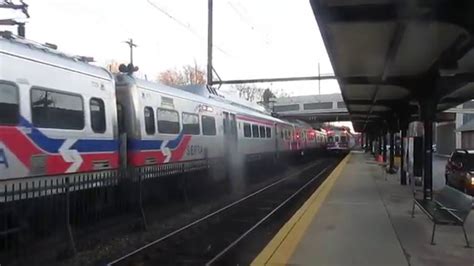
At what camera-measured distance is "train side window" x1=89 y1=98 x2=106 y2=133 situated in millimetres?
11073

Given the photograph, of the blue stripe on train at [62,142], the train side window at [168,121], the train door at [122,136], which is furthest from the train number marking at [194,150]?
the blue stripe on train at [62,142]

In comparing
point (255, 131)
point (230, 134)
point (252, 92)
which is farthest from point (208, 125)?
point (252, 92)

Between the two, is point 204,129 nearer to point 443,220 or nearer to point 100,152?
point 100,152

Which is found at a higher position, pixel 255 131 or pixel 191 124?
pixel 191 124

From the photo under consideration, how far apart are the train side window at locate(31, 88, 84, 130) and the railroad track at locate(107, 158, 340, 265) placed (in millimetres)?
2580

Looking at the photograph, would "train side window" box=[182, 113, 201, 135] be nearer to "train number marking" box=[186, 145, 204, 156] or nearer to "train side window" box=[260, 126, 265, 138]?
"train number marking" box=[186, 145, 204, 156]

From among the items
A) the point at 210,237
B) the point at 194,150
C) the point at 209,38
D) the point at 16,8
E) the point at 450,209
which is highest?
the point at 209,38

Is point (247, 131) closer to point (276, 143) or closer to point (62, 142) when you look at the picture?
point (276, 143)

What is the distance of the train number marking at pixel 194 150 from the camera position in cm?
1647

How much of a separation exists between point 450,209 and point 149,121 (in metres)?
7.17

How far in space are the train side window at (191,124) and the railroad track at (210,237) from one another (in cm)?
245

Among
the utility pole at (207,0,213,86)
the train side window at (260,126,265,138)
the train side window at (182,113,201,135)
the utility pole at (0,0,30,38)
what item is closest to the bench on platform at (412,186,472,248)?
the train side window at (182,113,201,135)

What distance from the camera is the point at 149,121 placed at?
44.8ft

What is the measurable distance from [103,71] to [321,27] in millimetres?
4631
